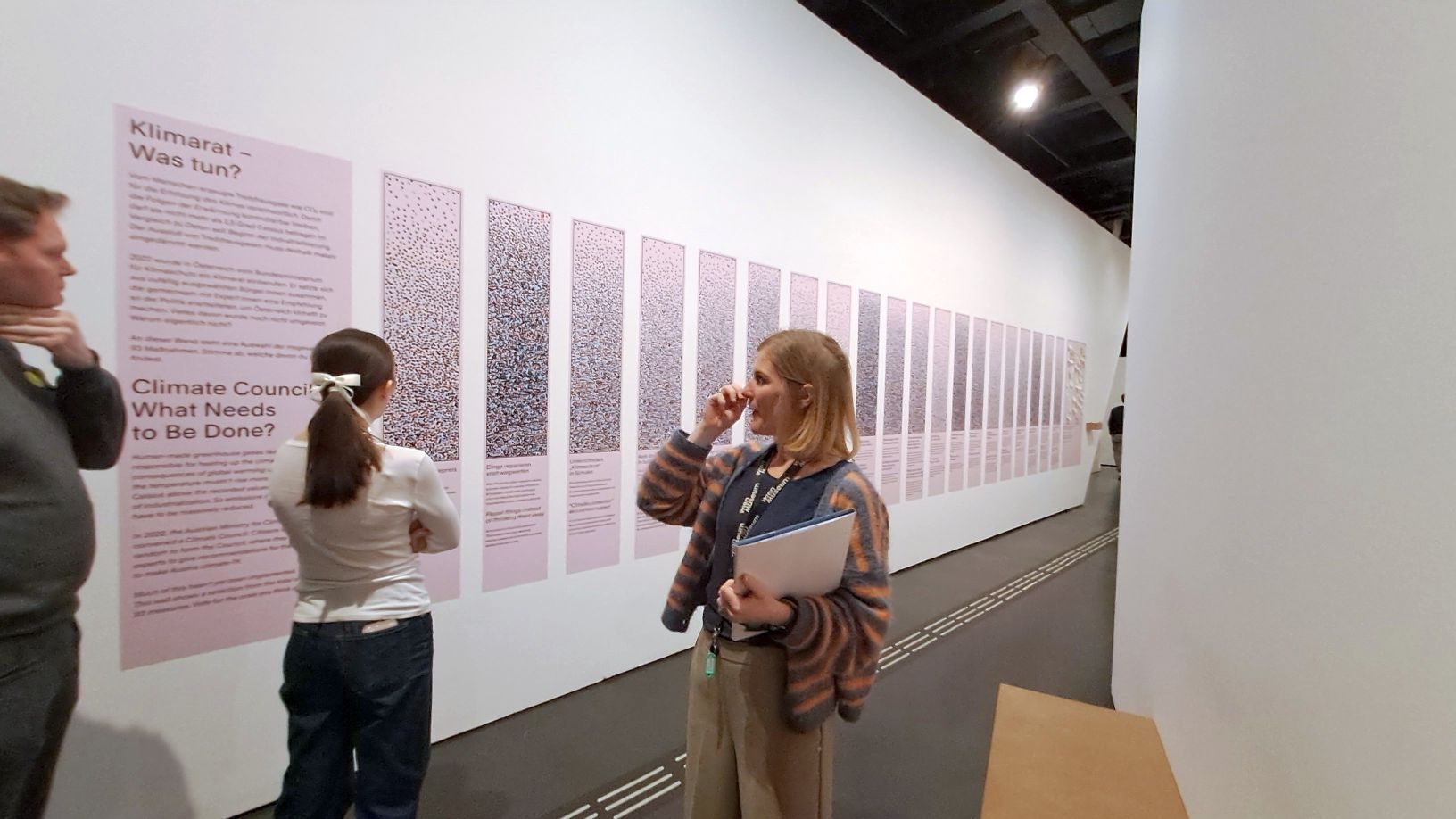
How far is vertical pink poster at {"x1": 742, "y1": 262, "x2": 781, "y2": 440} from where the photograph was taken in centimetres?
352

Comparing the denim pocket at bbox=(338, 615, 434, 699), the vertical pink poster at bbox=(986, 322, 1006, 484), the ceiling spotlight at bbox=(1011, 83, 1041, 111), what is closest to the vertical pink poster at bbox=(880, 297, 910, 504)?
the vertical pink poster at bbox=(986, 322, 1006, 484)

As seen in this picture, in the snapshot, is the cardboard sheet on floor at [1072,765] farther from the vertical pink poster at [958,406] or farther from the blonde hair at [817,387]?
the vertical pink poster at [958,406]

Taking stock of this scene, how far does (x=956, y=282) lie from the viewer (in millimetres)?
5414

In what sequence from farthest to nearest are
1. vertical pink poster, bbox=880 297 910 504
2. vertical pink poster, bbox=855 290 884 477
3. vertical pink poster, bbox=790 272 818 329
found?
vertical pink poster, bbox=880 297 910 504 < vertical pink poster, bbox=855 290 884 477 < vertical pink poster, bbox=790 272 818 329

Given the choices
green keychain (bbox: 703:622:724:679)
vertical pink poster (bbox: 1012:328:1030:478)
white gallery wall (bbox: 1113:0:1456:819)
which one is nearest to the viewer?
white gallery wall (bbox: 1113:0:1456:819)

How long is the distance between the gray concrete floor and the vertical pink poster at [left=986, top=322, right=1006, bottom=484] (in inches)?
87.2

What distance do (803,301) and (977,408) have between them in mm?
2901

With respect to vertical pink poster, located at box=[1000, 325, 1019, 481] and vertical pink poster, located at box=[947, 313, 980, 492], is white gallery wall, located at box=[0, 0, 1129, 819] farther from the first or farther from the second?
vertical pink poster, located at box=[1000, 325, 1019, 481]

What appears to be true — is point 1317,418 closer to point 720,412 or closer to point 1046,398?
point 720,412

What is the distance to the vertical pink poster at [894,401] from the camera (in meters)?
4.63

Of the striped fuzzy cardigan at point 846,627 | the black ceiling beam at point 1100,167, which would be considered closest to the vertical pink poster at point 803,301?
the striped fuzzy cardigan at point 846,627

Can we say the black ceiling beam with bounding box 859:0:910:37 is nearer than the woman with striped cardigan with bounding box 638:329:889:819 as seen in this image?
No

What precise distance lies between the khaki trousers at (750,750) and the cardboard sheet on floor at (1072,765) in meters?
0.55

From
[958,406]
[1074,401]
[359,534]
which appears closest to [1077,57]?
[958,406]
